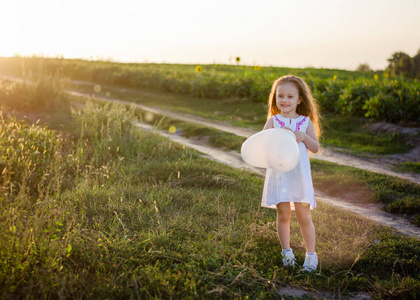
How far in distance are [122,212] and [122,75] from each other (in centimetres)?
2226

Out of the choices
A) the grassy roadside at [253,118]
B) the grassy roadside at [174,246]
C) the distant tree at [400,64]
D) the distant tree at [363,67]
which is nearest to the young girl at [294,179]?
the grassy roadside at [174,246]

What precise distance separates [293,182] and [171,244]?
4.99 ft

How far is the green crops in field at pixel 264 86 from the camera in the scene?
41.6 feet

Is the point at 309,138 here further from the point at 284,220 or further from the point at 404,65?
the point at 404,65

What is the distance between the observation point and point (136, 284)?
329cm

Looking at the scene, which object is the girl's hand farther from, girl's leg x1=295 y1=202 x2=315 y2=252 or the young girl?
girl's leg x1=295 y1=202 x2=315 y2=252

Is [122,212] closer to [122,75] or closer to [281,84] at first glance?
[281,84]

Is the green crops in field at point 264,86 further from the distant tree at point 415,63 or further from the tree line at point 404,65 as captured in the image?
the distant tree at point 415,63

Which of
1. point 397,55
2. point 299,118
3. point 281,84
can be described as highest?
point 397,55

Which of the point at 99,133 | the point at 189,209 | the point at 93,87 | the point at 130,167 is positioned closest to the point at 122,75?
the point at 93,87

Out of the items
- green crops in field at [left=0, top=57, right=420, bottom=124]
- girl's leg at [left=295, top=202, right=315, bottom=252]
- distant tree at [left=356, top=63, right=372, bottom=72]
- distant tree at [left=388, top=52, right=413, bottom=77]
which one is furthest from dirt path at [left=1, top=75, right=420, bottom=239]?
distant tree at [left=356, top=63, right=372, bottom=72]

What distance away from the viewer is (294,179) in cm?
404

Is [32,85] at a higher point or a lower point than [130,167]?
higher


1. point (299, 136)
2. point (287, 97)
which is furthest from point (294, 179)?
point (287, 97)
